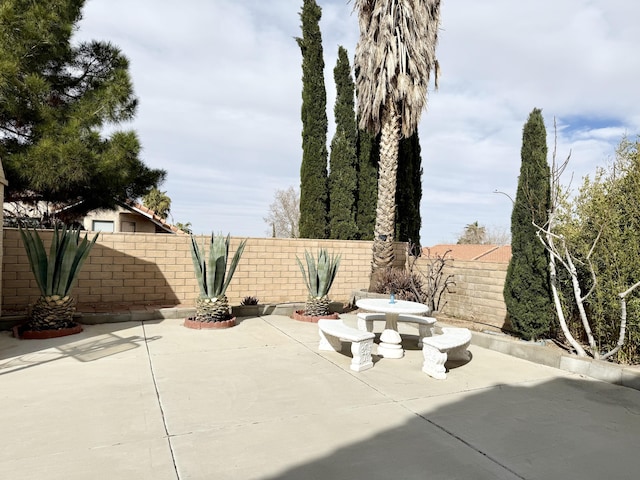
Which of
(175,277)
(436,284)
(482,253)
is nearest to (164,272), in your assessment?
(175,277)

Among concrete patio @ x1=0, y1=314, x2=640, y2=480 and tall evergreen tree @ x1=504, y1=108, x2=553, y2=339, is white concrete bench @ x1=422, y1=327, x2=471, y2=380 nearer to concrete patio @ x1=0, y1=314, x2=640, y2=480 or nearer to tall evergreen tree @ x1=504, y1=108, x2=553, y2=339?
concrete patio @ x1=0, y1=314, x2=640, y2=480

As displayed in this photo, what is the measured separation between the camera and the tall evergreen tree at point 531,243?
22.8ft

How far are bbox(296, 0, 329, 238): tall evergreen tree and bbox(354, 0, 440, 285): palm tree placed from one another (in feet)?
12.9

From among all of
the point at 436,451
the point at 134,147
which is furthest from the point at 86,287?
the point at 436,451

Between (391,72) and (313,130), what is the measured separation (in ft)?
17.0

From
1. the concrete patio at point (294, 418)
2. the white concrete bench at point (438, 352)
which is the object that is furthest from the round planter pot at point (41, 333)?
the white concrete bench at point (438, 352)

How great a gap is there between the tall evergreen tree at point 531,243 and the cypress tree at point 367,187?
8.88 m

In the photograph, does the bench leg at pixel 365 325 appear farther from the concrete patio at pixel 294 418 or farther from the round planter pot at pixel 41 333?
the round planter pot at pixel 41 333

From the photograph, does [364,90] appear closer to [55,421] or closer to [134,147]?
[134,147]

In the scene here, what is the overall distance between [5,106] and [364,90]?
905 cm

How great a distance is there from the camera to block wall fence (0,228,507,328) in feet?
28.5

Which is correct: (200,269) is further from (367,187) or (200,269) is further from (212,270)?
(367,187)

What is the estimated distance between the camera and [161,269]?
33.0 ft

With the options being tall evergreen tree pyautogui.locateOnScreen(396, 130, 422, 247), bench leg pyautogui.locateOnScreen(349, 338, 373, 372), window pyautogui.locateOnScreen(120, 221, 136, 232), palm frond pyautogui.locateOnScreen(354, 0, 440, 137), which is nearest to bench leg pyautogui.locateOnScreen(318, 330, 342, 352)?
bench leg pyautogui.locateOnScreen(349, 338, 373, 372)
